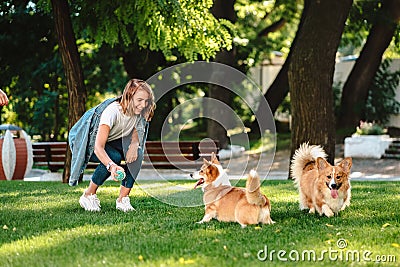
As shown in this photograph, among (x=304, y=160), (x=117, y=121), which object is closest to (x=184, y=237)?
(x=117, y=121)

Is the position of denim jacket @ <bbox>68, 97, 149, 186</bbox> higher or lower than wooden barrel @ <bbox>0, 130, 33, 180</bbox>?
higher

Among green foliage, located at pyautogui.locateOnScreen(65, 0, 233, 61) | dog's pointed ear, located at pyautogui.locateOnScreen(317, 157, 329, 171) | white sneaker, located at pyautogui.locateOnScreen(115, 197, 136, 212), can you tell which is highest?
green foliage, located at pyautogui.locateOnScreen(65, 0, 233, 61)

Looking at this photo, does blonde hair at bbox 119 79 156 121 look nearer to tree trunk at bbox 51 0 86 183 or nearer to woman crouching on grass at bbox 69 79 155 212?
woman crouching on grass at bbox 69 79 155 212

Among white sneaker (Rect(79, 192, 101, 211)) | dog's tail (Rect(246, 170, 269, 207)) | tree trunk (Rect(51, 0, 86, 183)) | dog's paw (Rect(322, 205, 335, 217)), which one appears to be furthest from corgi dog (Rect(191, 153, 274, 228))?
tree trunk (Rect(51, 0, 86, 183))

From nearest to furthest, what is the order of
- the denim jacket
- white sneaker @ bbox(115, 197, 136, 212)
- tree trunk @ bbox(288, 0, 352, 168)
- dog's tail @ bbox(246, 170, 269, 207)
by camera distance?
dog's tail @ bbox(246, 170, 269, 207) → the denim jacket → white sneaker @ bbox(115, 197, 136, 212) → tree trunk @ bbox(288, 0, 352, 168)

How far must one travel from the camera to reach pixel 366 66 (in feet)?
71.0

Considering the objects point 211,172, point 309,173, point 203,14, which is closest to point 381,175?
point 203,14

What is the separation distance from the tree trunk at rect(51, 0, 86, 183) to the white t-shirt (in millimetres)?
4642

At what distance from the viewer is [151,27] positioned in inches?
488

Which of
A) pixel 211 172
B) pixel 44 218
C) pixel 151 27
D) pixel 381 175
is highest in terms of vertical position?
pixel 151 27

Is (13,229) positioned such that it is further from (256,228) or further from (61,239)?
(256,228)

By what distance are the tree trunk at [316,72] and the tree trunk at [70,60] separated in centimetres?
399

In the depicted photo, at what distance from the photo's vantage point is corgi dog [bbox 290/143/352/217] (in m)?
7.07

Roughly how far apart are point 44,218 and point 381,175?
36.1 ft
